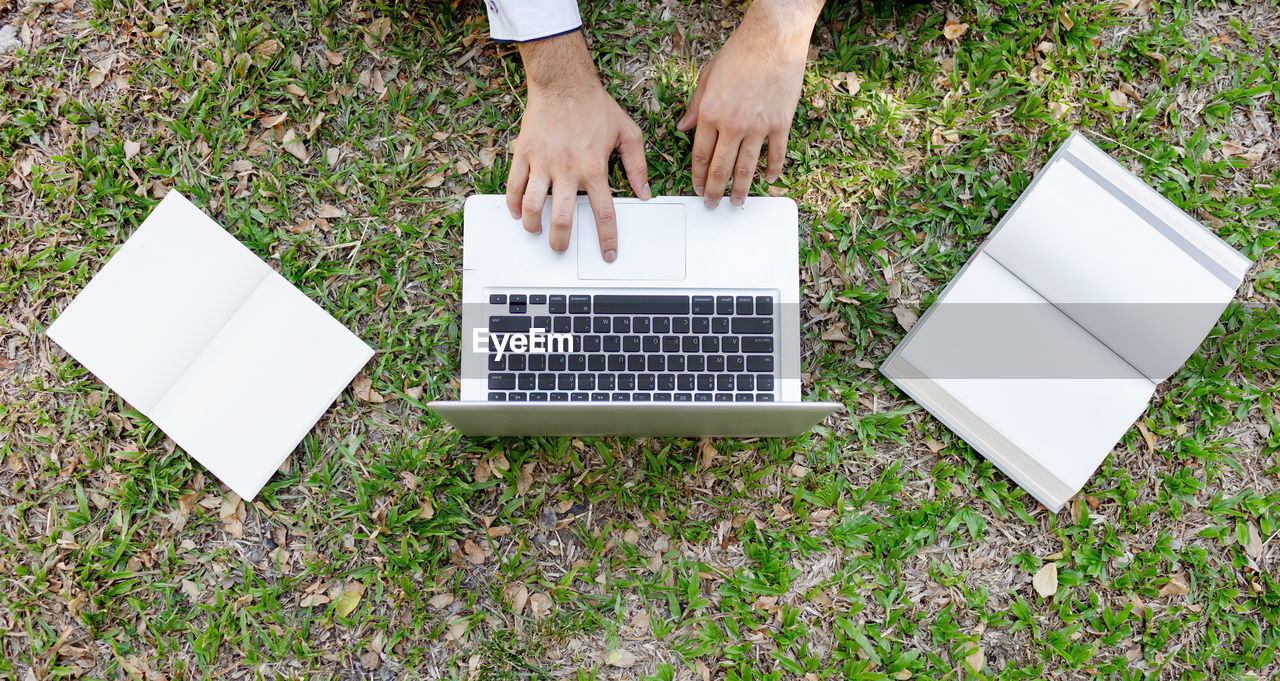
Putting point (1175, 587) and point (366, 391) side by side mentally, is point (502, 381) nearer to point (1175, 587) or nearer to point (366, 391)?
point (366, 391)

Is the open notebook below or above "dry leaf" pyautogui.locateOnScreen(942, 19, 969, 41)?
below

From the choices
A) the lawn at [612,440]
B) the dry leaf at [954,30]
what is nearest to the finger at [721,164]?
the lawn at [612,440]

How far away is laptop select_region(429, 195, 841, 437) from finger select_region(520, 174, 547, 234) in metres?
0.06

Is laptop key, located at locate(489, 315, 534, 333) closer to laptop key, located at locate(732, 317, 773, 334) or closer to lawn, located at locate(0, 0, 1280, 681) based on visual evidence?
lawn, located at locate(0, 0, 1280, 681)

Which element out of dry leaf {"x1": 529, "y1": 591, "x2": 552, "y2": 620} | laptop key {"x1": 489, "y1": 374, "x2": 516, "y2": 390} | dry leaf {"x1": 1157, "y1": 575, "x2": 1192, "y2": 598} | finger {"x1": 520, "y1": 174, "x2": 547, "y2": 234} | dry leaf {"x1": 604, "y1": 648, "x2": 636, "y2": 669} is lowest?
dry leaf {"x1": 604, "y1": 648, "x2": 636, "y2": 669}

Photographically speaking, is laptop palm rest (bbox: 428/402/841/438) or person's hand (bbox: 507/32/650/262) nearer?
laptop palm rest (bbox: 428/402/841/438)

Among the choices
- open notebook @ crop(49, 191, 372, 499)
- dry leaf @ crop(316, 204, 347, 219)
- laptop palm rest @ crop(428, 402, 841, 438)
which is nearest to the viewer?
laptop palm rest @ crop(428, 402, 841, 438)

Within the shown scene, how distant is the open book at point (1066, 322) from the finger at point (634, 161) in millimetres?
913

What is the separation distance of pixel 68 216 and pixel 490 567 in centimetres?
173

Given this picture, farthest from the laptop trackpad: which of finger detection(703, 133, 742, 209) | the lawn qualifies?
the lawn

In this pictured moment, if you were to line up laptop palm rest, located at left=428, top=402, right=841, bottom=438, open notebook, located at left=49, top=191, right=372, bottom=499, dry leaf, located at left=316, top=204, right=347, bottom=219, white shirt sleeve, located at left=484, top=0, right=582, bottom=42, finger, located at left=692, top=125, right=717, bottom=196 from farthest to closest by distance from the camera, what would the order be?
dry leaf, located at left=316, top=204, right=347, bottom=219 < open notebook, located at left=49, top=191, right=372, bottom=499 < finger, located at left=692, top=125, right=717, bottom=196 < white shirt sleeve, located at left=484, top=0, right=582, bottom=42 < laptop palm rest, located at left=428, top=402, right=841, bottom=438

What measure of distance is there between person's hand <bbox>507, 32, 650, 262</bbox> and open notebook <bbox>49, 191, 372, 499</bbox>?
720 millimetres

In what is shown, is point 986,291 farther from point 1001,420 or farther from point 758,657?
point 758,657

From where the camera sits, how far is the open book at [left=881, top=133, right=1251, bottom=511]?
2041mm
